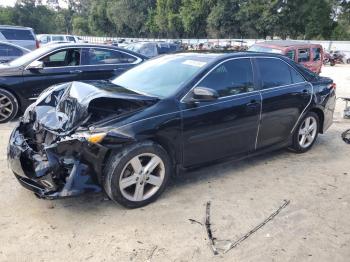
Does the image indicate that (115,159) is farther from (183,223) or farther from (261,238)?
(261,238)

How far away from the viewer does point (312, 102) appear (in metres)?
5.36

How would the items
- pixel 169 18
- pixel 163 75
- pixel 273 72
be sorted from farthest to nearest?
pixel 169 18, pixel 273 72, pixel 163 75

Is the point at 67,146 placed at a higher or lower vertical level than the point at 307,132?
higher

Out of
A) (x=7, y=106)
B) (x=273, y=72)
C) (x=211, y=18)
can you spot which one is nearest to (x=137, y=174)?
(x=273, y=72)

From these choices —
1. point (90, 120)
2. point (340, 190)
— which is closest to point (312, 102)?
point (340, 190)

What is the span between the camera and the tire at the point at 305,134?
17.6ft

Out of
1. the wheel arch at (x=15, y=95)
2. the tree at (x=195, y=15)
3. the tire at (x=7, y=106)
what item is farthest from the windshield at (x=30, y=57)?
the tree at (x=195, y=15)

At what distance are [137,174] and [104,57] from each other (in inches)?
189

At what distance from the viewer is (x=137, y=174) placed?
365 cm

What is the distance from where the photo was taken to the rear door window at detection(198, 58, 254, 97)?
4.25 meters

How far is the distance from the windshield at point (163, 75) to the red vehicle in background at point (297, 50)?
7.87 metres

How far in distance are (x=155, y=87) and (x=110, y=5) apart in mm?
77425

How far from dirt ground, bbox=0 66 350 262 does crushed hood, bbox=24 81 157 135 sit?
2.72 feet

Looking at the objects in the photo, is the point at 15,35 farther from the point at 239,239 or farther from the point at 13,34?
the point at 239,239
